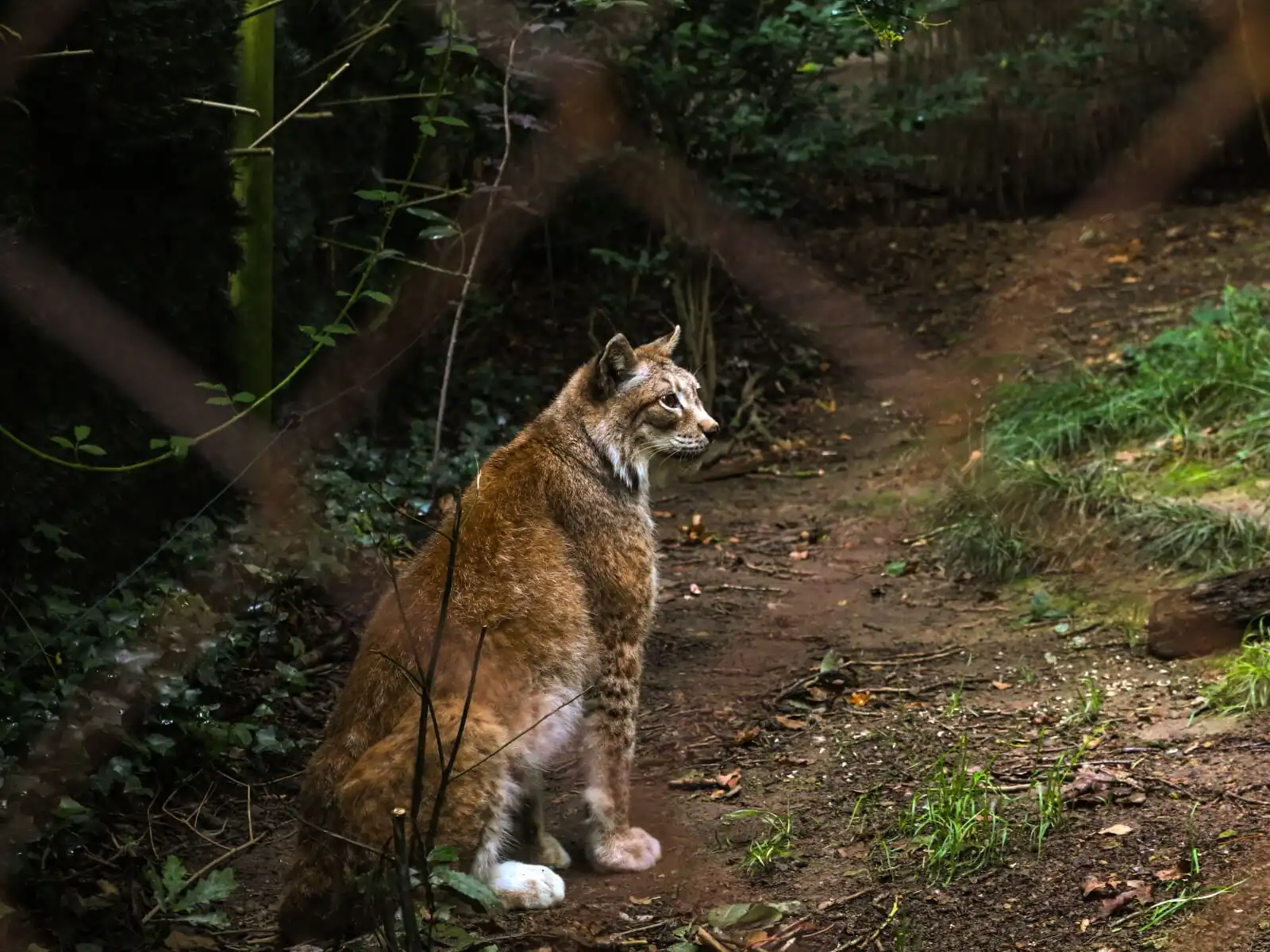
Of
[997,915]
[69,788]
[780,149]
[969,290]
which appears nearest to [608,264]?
[780,149]

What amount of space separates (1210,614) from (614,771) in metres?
2.24

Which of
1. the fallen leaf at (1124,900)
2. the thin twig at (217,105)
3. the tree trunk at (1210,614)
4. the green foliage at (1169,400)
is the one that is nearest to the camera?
the fallen leaf at (1124,900)

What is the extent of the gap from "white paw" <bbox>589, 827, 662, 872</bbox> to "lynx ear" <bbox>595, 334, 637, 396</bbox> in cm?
148

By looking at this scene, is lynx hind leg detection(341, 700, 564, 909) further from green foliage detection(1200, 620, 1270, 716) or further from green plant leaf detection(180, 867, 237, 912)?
green foliage detection(1200, 620, 1270, 716)

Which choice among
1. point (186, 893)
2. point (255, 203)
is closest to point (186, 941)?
point (186, 893)

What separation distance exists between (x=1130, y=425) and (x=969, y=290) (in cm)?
349

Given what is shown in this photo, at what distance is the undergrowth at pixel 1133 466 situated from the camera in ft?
18.4

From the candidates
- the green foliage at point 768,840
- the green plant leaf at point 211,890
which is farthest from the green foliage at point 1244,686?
the green plant leaf at point 211,890

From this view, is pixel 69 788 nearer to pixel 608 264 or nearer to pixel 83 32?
pixel 83 32

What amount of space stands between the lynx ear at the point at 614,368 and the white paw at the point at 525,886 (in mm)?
1607

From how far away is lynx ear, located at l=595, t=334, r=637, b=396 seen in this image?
178 inches

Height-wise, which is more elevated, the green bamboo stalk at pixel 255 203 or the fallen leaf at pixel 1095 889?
the green bamboo stalk at pixel 255 203

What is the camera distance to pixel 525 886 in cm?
382

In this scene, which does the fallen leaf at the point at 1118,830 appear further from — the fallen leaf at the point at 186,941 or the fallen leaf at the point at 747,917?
the fallen leaf at the point at 186,941
